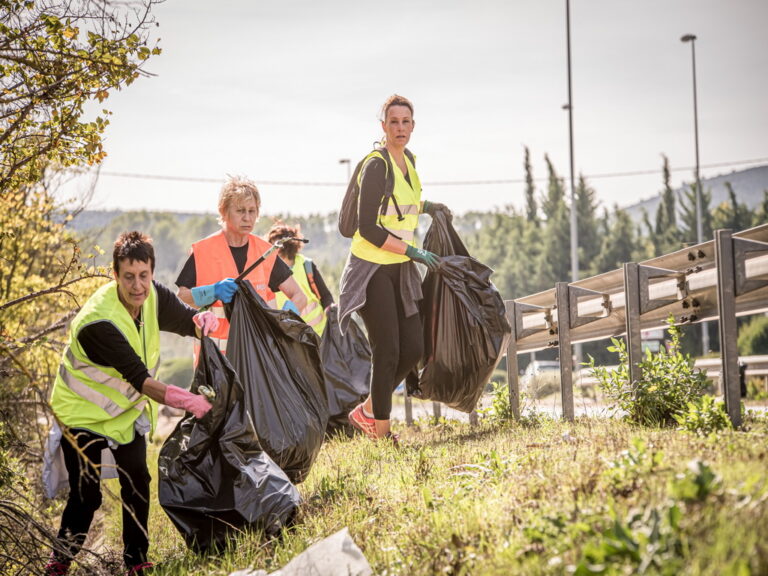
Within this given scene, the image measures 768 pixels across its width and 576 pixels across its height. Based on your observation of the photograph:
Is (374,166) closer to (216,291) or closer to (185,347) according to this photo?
(216,291)

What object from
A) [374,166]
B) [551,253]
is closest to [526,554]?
[374,166]

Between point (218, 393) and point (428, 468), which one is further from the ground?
point (218, 393)

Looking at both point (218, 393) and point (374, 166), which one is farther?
point (374, 166)

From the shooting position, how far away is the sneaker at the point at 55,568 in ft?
12.5

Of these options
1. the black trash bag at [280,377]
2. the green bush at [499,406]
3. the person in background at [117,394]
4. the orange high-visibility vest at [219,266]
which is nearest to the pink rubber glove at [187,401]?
the person in background at [117,394]

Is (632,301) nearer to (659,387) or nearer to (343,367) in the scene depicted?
(659,387)

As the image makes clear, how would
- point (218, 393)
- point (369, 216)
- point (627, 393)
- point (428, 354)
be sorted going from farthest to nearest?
point (428, 354) < point (369, 216) < point (627, 393) < point (218, 393)

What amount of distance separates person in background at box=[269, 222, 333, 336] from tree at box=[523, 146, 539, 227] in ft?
135

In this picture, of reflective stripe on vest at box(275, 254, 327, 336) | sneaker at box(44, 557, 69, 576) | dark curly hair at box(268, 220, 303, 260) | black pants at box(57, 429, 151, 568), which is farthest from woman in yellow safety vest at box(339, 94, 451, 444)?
reflective stripe on vest at box(275, 254, 327, 336)

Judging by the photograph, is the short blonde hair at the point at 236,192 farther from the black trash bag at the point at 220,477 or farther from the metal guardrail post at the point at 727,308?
the metal guardrail post at the point at 727,308

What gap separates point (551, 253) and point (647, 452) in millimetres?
39052

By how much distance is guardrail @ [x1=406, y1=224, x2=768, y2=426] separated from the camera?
3879 mm

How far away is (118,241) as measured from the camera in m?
4.21

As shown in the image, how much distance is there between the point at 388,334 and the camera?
510 centimetres
